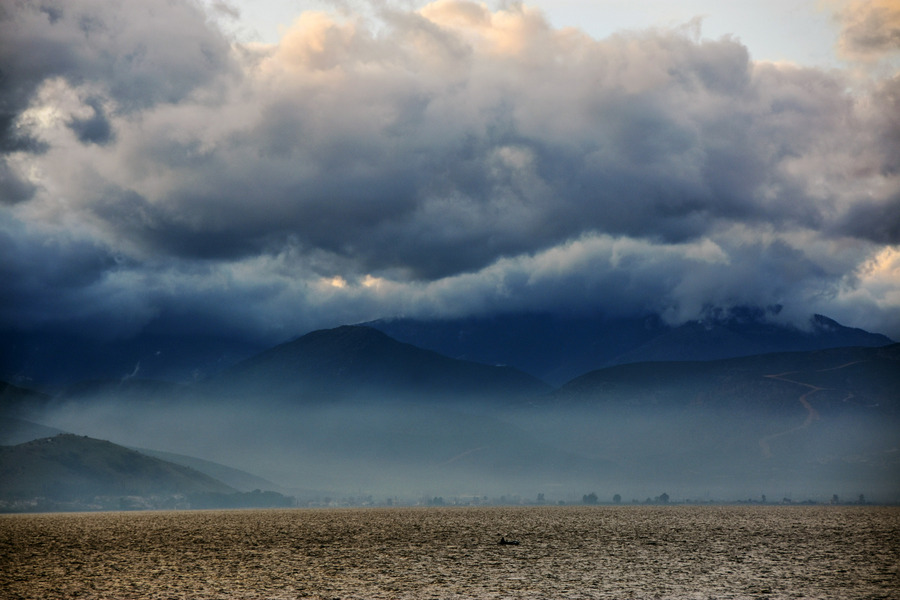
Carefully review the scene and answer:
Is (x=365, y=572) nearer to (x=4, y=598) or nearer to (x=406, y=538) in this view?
(x=4, y=598)

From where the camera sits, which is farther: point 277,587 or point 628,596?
point 277,587

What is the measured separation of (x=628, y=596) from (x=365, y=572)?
134 ft

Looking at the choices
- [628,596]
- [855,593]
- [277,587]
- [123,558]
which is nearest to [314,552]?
[123,558]

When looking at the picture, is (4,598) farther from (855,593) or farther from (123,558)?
(855,593)

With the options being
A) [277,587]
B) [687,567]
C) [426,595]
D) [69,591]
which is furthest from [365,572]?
[687,567]

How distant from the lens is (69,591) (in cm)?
9719

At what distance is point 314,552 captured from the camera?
15412cm

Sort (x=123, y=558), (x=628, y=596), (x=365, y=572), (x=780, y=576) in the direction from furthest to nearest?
(x=123, y=558) < (x=365, y=572) < (x=780, y=576) < (x=628, y=596)

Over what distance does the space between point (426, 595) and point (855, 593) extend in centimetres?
4575

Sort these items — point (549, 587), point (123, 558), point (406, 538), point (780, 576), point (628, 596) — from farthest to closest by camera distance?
1. point (406, 538)
2. point (123, 558)
3. point (780, 576)
4. point (549, 587)
5. point (628, 596)

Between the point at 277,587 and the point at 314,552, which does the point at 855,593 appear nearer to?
the point at 277,587

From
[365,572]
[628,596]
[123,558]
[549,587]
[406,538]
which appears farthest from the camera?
[406,538]

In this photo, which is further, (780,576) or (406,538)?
(406,538)

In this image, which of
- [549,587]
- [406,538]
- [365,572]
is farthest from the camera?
[406,538]
